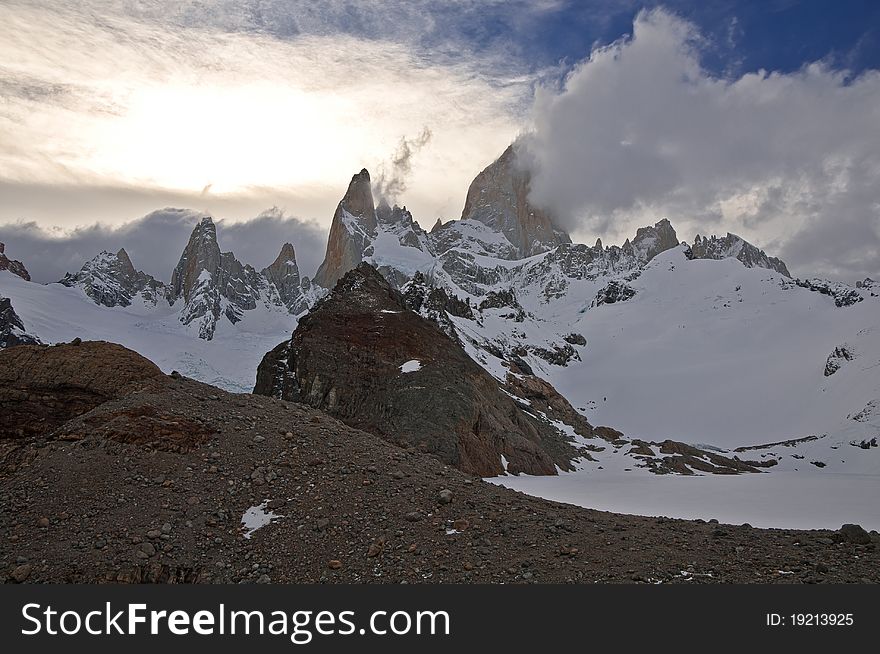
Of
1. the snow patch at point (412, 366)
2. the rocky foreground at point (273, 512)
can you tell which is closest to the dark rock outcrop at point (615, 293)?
the snow patch at point (412, 366)

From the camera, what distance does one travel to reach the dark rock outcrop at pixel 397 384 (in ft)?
127

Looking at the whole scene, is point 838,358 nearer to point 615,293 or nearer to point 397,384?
point 615,293

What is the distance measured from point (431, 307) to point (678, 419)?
163 feet

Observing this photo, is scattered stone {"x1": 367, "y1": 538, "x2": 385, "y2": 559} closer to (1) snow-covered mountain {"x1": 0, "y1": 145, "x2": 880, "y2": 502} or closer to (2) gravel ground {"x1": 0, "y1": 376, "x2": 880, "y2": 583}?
(2) gravel ground {"x1": 0, "y1": 376, "x2": 880, "y2": 583}

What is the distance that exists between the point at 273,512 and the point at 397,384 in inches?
1057

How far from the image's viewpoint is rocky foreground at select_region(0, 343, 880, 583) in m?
12.4

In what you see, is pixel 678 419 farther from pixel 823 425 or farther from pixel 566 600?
pixel 566 600

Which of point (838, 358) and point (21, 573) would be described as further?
point (838, 358)

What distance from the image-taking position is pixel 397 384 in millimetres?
41531

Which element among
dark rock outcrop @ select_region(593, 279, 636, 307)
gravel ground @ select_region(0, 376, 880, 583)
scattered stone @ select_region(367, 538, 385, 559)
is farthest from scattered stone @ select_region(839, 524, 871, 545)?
Result: dark rock outcrop @ select_region(593, 279, 636, 307)

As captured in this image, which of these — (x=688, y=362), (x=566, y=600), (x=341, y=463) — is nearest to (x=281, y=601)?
(x=566, y=600)

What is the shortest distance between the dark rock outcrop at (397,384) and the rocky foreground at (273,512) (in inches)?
752

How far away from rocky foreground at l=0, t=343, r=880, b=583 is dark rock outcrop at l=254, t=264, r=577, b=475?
19.1m

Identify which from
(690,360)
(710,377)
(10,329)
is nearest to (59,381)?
(710,377)
